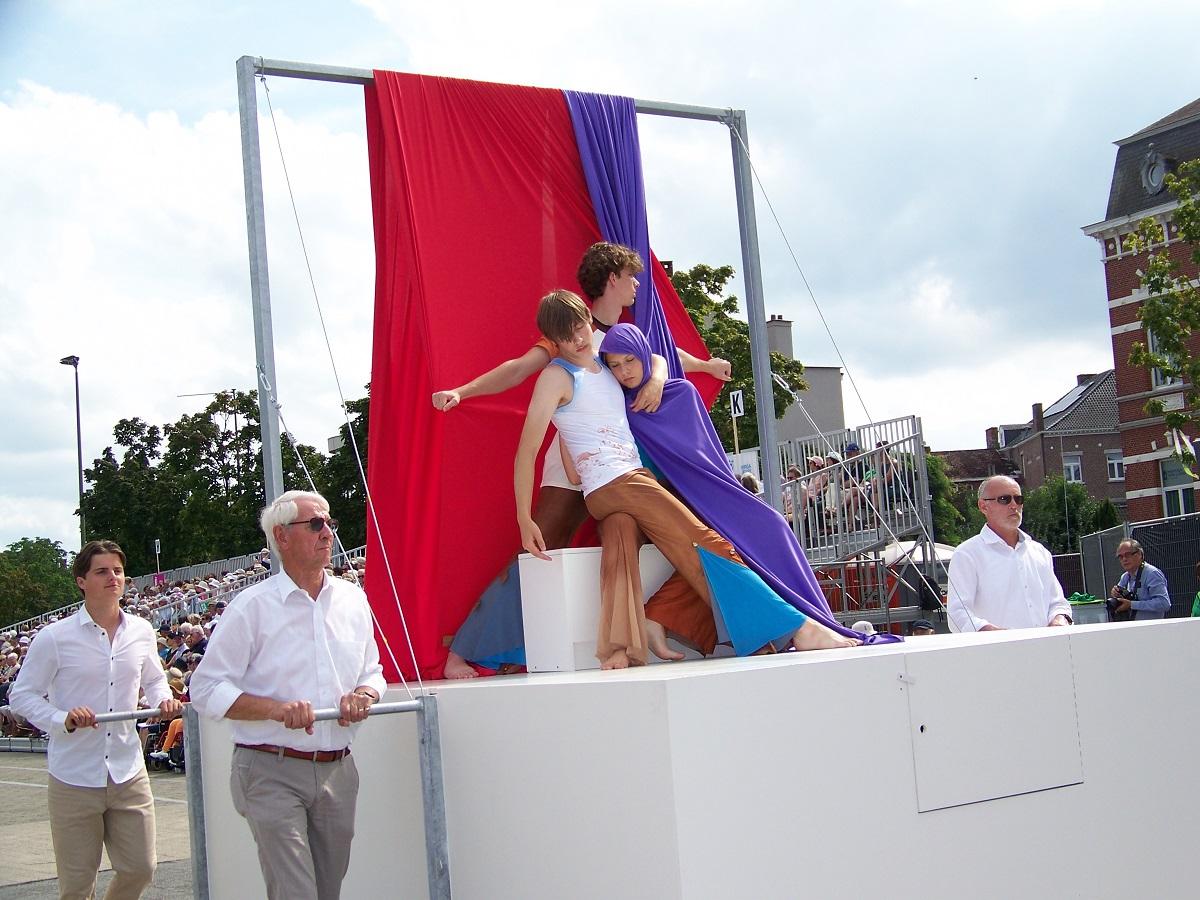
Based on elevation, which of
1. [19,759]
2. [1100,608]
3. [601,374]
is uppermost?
[601,374]

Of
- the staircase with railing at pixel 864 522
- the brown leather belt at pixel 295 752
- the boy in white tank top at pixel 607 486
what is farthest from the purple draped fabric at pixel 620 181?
the staircase with railing at pixel 864 522

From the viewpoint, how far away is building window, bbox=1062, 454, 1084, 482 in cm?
6600

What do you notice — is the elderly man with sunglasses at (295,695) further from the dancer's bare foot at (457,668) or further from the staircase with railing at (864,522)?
the staircase with railing at (864,522)

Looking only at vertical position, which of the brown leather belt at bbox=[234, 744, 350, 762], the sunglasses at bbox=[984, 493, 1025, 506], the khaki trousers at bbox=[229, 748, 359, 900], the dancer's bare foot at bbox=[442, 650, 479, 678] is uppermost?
the sunglasses at bbox=[984, 493, 1025, 506]

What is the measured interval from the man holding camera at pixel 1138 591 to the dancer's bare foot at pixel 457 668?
297 inches

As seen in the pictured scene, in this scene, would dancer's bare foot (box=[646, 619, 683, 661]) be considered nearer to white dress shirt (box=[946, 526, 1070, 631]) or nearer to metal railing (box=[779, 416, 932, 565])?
white dress shirt (box=[946, 526, 1070, 631])

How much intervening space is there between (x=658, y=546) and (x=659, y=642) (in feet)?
1.39

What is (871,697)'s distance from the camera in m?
4.07

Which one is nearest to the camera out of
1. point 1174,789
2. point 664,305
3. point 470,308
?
point 1174,789

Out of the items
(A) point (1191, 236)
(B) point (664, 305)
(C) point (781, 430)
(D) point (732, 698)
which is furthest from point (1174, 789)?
(C) point (781, 430)

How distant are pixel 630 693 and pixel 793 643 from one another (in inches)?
72.5

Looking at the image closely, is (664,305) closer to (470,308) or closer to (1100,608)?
(470,308)

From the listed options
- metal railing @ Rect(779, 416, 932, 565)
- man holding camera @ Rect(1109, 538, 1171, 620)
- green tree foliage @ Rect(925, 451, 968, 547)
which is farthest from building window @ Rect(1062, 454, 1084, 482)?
man holding camera @ Rect(1109, 538, 1171, 620)

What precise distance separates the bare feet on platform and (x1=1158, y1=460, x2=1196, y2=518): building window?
38.0 m
